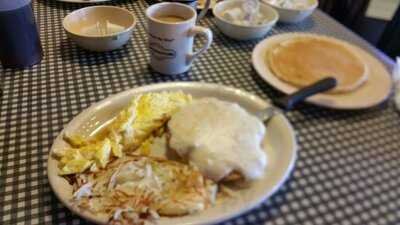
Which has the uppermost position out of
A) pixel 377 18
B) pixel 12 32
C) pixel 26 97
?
pixel 12 32

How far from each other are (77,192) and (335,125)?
55 centimetres

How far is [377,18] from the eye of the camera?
195 cm

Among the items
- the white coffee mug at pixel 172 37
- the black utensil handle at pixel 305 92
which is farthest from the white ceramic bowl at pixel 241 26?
the black utensil handle at pixel 305 92

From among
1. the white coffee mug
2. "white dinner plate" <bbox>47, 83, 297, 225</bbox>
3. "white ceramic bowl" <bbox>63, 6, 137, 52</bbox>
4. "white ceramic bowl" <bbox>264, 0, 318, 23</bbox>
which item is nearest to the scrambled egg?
"white dinner plate" <bbox>47, 83, 297, 225</bbox>

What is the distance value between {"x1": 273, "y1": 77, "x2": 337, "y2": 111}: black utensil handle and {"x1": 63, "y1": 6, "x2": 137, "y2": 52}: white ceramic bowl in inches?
17.8

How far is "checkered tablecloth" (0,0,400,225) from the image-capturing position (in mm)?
573

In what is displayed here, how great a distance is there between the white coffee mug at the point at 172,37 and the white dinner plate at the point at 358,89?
16cm

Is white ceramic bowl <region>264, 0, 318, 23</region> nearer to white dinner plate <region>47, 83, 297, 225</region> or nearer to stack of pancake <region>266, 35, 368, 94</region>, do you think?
stack of pancake <region>266, 35, 368, 94</region>

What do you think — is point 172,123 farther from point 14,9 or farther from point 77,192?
point 14,9

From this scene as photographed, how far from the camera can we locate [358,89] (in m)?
0.81

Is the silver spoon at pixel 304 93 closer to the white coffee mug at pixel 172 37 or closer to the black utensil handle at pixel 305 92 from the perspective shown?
the black utensil handle at pixel 305 92

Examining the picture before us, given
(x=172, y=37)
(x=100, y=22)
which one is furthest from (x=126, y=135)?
(x=100, y=22)

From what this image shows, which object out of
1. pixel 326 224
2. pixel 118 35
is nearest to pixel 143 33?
pixel 118 35

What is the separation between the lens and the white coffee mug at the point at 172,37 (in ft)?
2.60
